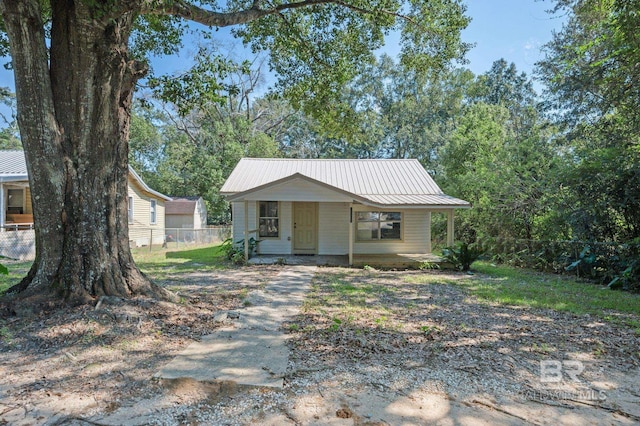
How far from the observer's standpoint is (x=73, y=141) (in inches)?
181

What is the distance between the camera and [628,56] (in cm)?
746

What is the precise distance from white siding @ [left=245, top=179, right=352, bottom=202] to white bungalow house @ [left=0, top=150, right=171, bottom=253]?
6657mm

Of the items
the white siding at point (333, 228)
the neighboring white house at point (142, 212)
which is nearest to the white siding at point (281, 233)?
the white siding at point (333, 228)

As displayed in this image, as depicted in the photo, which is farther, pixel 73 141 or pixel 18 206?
pixel 18 206

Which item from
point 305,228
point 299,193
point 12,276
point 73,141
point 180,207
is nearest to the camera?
point 73,141

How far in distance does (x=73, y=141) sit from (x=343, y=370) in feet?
14.4

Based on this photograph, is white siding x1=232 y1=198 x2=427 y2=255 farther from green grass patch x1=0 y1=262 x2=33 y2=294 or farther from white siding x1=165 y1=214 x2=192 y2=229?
white siding x1=165 y1=214 x2=192 y2=229

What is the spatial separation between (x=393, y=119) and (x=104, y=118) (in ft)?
106

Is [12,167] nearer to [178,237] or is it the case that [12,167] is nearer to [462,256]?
[178,237]

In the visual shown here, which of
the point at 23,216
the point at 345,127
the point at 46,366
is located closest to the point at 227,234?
the point at 23,216

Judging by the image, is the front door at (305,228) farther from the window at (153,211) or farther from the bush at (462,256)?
the window at (153,211)

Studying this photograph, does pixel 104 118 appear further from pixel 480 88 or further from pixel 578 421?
pixel 480 88

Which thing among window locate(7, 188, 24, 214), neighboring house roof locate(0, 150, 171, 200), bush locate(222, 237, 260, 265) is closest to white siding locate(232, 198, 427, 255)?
bush locate(222, 237, 260, 265)

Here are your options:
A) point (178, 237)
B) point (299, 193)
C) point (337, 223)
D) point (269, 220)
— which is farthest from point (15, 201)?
point (337, 223)
